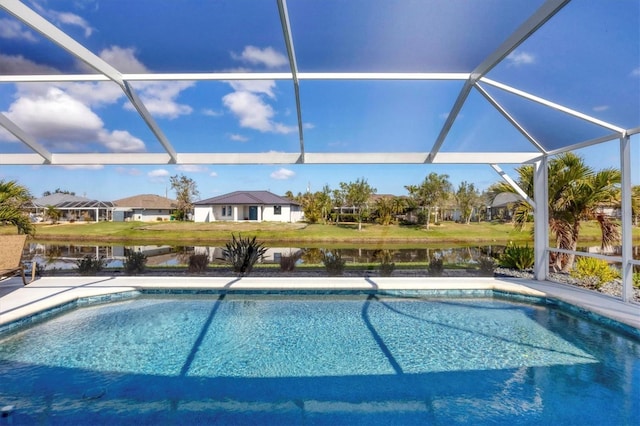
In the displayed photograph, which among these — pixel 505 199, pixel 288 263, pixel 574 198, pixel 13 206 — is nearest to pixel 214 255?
pixel 288 263

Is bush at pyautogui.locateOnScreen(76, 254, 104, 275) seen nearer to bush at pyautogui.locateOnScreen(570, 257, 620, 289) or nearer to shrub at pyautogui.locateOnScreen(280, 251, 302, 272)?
shrub at pyautogui.locateOnScreen(280, 251, 302, 272)

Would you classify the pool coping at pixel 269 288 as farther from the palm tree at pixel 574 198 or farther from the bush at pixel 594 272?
the palm tree at pixel 574 198

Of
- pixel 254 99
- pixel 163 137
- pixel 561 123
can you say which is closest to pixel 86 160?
pixel 163 137

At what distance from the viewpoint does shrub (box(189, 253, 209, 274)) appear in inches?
387

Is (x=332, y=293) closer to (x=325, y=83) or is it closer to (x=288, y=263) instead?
(x=288, y=263)

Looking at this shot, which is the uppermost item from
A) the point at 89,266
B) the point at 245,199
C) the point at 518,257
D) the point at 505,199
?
the point at 245,199

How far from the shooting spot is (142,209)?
18.4 metres

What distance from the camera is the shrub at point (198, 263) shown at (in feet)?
32.2

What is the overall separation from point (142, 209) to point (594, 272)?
727 inches

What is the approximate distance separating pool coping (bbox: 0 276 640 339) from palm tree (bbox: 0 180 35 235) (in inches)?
54.7

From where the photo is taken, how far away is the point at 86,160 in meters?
8.43

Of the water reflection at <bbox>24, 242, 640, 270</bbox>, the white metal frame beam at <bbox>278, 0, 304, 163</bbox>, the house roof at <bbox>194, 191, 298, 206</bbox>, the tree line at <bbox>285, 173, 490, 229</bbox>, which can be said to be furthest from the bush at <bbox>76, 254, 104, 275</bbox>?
the house roof at <bbox>194, 191, 298, 206</bbox>

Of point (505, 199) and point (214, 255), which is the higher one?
point (505, 199)

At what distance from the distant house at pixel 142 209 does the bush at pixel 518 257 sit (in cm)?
1486
